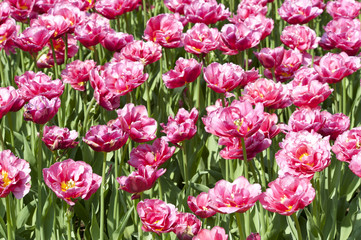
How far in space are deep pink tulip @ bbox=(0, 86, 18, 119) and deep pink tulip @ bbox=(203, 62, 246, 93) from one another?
82cm

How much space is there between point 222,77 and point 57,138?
29.6 inches

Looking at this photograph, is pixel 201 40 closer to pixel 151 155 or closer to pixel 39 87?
pixel 39 87

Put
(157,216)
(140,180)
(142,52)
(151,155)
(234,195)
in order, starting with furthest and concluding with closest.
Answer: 1. (142,52)
2. (151,155)
3. (140,180)
4. (157,216)
5. (234,195)

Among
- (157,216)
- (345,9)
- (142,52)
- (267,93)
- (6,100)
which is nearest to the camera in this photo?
(157,216)

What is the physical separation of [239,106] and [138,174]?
1.39 feet

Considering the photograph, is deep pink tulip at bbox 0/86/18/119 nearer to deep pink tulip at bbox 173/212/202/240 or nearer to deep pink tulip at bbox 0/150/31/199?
deep pink tulip at bbox 0/150/31/199

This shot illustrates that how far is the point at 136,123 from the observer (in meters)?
2.30

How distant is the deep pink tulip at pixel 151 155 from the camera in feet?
7.39

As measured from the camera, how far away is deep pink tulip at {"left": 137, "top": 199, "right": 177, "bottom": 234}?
77.2 inches

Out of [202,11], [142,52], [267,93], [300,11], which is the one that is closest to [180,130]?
[267,93]

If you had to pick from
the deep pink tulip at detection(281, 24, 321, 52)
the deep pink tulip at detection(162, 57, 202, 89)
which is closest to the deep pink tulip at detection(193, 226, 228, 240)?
the deep pink tulip at detection(162, 57, 202, 89)

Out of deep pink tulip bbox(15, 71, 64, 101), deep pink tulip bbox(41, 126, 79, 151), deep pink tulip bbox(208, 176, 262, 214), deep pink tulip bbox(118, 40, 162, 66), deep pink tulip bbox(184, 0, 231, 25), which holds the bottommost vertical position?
deep pink tulip bbox(41, 126, 79, 151)

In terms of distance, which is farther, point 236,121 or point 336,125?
point 336,125

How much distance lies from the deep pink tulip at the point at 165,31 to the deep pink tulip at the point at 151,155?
3.43ft
